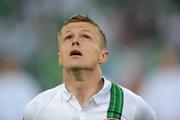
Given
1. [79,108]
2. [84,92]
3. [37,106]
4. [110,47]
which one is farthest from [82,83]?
[110,47]

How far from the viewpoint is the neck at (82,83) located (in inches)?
160

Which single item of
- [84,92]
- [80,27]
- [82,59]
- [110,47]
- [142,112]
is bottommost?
[142,112]

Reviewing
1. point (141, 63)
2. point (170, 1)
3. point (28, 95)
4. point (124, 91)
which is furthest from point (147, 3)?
point (124, 91)

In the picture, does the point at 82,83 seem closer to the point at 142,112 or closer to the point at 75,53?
the point at 75,53

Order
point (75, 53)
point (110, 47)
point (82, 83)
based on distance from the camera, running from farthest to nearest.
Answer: point (110, 47)
point (82, 83)
point (75, 53)

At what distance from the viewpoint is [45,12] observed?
845 cm

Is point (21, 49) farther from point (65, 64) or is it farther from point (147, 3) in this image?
point (65, 64)

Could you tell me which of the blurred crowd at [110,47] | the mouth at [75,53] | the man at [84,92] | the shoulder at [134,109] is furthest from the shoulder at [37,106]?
the blurred crowd at [110,47]

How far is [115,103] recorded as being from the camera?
13.2 feet

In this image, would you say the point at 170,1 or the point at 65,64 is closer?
the point at 65,64

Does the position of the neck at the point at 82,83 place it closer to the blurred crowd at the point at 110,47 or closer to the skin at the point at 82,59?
the skin at the point at 82,59

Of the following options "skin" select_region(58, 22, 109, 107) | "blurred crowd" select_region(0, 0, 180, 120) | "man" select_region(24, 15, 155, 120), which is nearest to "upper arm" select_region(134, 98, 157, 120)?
"man" select_region(24, 15, 155, 120)

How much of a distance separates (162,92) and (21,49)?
2.01 meters

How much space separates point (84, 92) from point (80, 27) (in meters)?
0.43
